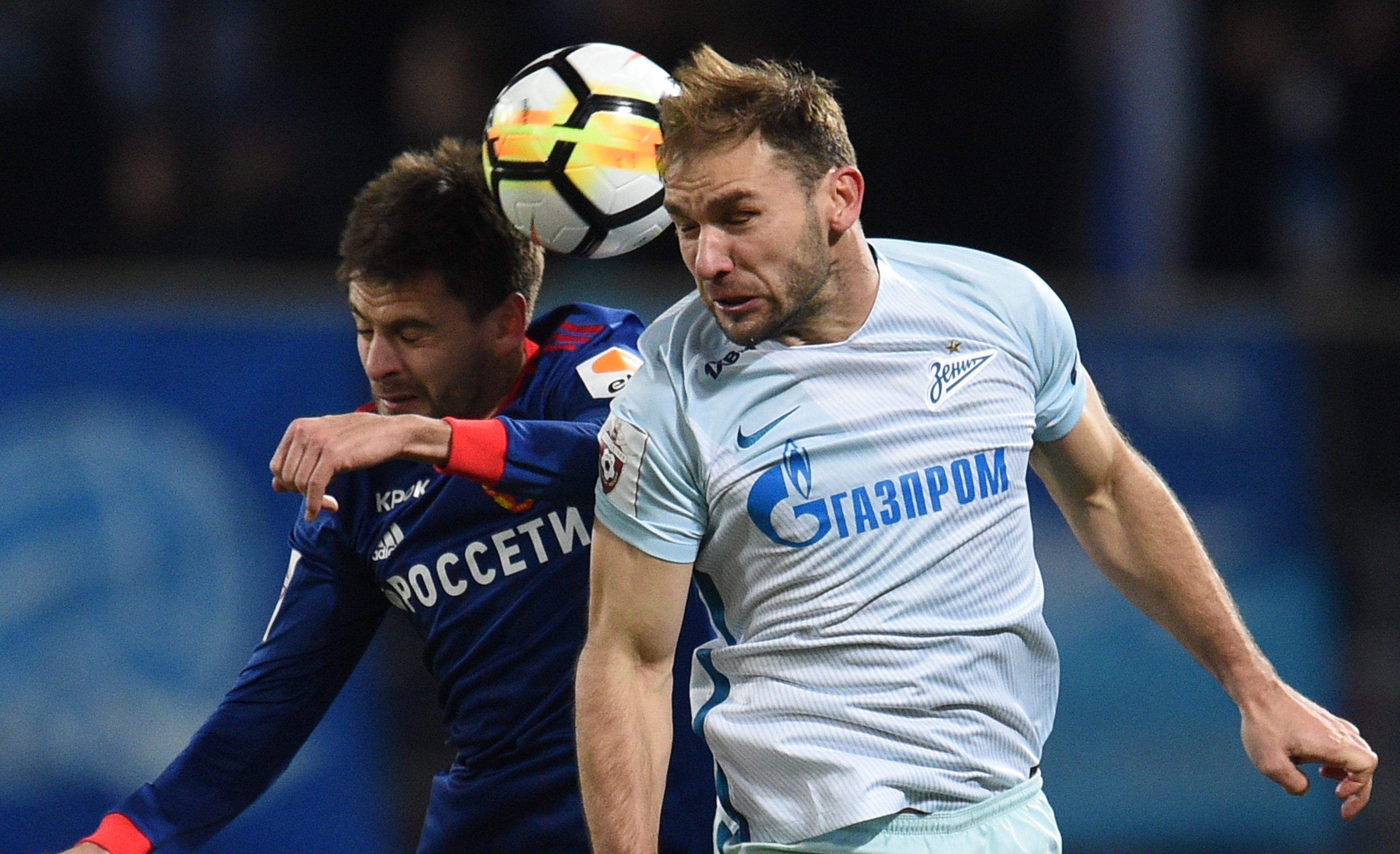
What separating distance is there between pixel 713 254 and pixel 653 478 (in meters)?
0.38

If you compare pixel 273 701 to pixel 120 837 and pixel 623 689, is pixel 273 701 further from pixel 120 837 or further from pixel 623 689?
pixel 623 689

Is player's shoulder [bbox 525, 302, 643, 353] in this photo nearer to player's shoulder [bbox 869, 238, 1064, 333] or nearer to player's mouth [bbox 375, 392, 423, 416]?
player's mouth [bbox 375, 392, 423, 416]

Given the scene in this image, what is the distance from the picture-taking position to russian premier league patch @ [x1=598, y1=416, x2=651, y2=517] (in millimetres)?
3045

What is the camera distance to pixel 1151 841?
7.15 meters

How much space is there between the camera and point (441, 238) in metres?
3.68

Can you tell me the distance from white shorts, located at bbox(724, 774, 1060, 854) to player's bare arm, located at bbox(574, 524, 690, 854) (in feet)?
0.80

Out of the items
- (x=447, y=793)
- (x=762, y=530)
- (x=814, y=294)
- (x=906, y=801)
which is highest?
(x=814, y=294)

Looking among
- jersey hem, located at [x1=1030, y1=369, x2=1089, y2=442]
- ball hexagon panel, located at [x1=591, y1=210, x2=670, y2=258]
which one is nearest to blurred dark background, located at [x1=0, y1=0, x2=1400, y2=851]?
ball hexagon panel, located at [x1=591, y1=210, x2=670, y2=258]

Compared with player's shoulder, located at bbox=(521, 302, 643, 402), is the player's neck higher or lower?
lower

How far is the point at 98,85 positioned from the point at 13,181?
0.54 metres

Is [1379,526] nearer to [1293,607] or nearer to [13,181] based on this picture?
[1293,607]

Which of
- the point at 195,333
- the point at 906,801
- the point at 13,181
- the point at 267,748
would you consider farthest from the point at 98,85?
the point at 906,801

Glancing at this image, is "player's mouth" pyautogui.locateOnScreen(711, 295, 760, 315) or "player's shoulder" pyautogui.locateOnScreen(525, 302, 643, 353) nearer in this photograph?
"player's mouth" pyautogui.locateOnScreen(711, 295, 760, 315)

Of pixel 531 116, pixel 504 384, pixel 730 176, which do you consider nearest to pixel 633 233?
pixel 531 116
